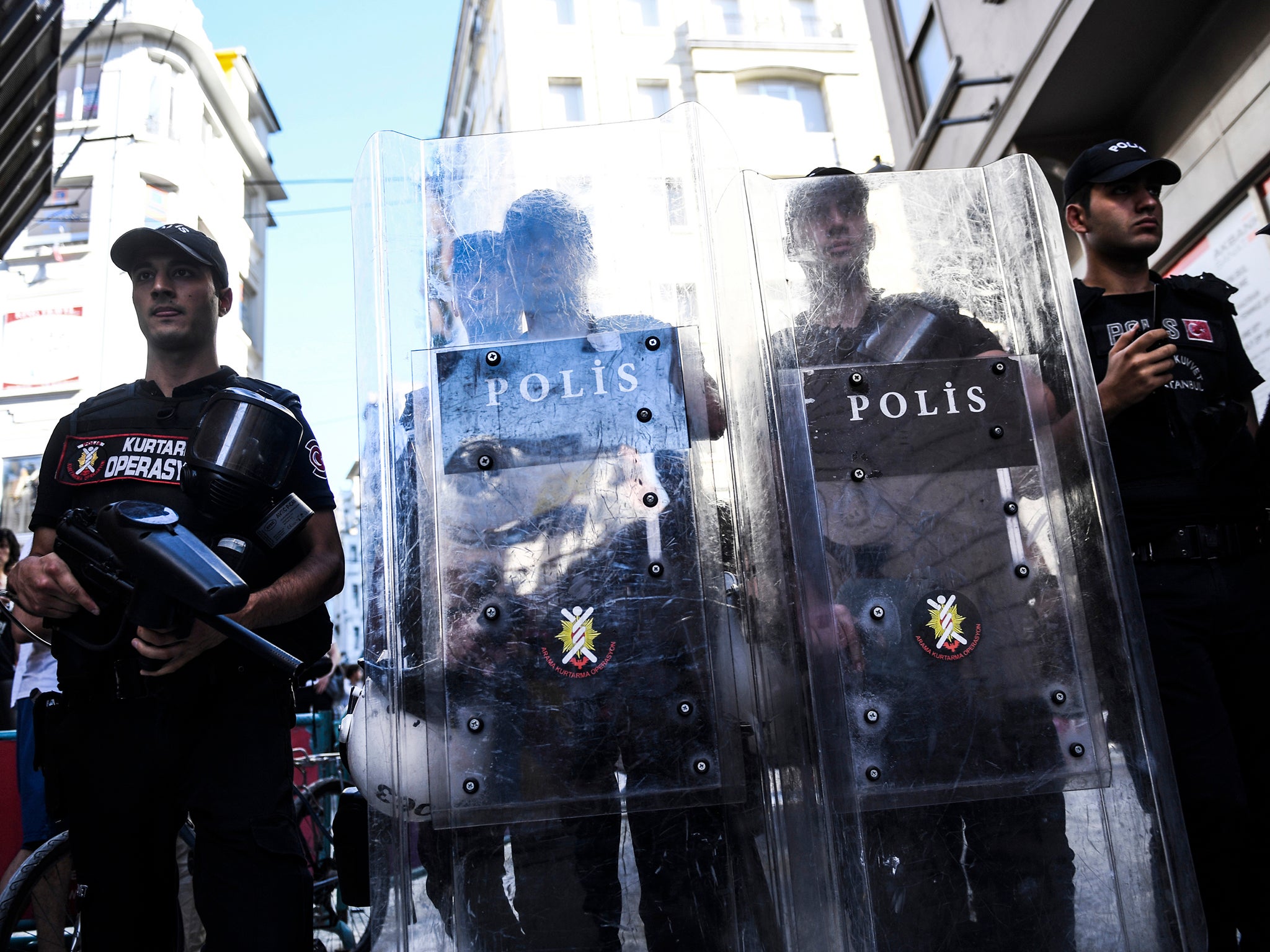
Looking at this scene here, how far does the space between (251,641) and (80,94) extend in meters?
24.8

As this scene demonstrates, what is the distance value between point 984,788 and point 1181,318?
1493 millimetres

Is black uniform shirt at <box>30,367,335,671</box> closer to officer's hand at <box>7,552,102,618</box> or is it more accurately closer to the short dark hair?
officer's hand at <box>7,552,102,618</box>

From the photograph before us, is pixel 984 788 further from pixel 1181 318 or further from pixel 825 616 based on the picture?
pixel 1181 318

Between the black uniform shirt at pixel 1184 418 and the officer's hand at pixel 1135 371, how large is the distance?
0.46 ft

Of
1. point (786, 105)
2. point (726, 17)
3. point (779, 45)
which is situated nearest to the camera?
point (786, 105)

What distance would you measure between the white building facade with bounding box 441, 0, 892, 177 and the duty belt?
69.7ft

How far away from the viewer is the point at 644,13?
24.0 m

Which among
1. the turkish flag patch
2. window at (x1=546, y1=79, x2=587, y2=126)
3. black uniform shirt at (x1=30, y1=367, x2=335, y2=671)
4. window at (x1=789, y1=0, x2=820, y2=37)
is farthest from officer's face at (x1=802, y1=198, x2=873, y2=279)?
window at (x1=789, y1=0, x2=820, y2=37)

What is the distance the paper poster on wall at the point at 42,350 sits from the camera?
18281mm

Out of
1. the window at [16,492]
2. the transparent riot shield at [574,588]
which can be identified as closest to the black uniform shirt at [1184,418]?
the transparent riot shield at [574,588]

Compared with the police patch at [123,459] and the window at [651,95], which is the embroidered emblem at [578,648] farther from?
the window at [651,95]

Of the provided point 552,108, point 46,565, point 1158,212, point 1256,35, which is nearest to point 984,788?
point 1158,212

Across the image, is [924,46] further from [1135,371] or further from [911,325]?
[911,325]

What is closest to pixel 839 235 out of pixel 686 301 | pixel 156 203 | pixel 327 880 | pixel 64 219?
pixel 686 301
